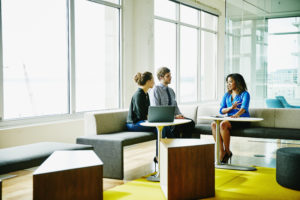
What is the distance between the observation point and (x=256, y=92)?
682cm

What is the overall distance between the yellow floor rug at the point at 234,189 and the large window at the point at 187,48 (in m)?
4.54

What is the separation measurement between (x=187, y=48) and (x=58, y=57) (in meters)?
4.70

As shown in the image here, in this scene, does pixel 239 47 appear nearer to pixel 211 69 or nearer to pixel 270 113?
pixel 270 113

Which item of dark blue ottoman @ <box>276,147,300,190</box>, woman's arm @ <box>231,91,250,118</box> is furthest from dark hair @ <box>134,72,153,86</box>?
dark blue ottoman @ <box>276,147,300,190</box>

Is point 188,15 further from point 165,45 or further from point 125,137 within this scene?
point 125,137

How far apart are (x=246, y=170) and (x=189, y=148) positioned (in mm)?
1502

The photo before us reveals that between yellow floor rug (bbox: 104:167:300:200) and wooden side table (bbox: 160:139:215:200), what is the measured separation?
16cm

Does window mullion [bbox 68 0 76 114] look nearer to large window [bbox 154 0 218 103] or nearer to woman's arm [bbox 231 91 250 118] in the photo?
large window [bbox 154 0 218 103]

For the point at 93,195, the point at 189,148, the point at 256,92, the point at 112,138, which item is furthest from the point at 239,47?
the point at 93,195

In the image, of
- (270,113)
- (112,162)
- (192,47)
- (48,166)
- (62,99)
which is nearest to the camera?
(48,166)

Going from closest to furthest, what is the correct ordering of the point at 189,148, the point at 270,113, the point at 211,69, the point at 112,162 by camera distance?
the point at 189,148
the point at 112,162
the point at 270,113
the point at 211,69

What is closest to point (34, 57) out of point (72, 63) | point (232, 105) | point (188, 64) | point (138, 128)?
point (72, 63)

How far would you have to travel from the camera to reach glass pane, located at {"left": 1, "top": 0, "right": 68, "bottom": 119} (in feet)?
16.7

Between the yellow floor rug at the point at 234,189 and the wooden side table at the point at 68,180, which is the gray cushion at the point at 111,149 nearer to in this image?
the yellow floor rug at the point at 234,189
